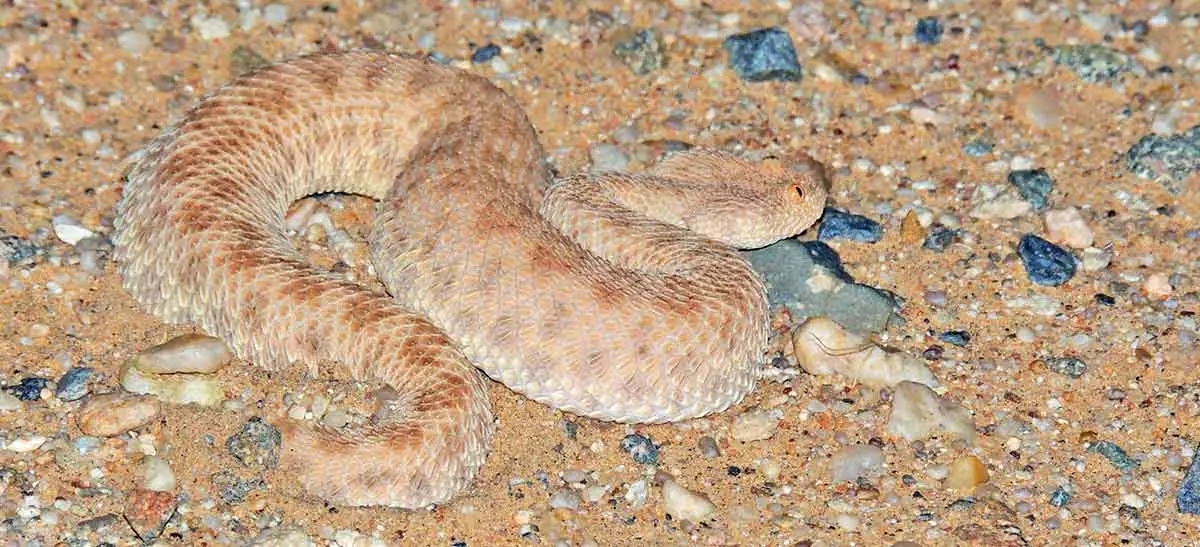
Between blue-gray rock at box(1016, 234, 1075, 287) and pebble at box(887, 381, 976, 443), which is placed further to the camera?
blue-gray rock at box(1016, 234, 1075, 287)

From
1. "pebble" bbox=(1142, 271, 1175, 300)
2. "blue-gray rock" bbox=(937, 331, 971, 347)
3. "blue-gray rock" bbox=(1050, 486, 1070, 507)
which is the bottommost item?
"pebble" bbox=(1142, 271, 1175, 300)

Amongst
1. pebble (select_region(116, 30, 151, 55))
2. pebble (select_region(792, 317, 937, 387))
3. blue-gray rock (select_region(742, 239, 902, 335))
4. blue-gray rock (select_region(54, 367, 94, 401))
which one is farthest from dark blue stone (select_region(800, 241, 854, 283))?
pebble (select_region(116, 30, 151, 55))

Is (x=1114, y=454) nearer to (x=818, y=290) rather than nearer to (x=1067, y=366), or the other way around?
(x=1067, y=366)

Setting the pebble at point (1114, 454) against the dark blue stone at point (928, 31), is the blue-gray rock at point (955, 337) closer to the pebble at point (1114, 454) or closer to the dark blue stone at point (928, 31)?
the pebble at point (1114, 454)

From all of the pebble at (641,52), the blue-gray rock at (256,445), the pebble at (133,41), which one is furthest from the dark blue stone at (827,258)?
the pebble at (133,41)

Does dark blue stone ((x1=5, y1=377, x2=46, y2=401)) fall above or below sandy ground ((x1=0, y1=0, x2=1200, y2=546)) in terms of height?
above

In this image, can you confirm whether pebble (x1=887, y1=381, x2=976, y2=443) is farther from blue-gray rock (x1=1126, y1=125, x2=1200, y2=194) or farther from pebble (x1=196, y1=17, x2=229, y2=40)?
pebble (x1=196, y1=17, x2=229, y2=40)

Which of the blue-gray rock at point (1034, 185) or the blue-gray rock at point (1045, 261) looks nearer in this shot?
the blue-gray rock at point (1045, 261)
